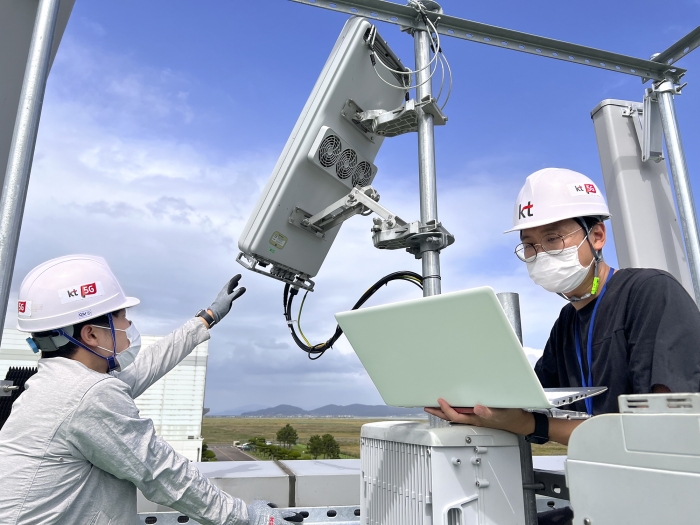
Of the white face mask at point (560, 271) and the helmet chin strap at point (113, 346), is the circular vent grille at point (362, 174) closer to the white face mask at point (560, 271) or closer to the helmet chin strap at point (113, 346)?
the white face mask at point (560, 271)

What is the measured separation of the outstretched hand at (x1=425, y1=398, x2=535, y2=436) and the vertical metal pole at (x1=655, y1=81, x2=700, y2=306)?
67.4 inches

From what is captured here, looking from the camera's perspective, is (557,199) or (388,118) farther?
(388,118)

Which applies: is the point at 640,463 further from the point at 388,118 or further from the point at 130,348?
the point at 388,118

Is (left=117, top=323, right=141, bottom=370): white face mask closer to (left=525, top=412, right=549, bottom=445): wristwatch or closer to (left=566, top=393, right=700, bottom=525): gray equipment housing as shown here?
(left=525, top=412, right=549, bottom=445): wristwatch

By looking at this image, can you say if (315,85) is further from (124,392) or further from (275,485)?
(275,485)

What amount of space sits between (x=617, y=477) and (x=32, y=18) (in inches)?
87.1

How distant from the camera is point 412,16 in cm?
209

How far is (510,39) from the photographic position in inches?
92.3

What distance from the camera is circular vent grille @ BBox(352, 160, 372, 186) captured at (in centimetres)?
225

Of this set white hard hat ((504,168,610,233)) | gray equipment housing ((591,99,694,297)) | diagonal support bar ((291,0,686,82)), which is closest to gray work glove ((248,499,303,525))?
white hard hat ((504,168,610,233))

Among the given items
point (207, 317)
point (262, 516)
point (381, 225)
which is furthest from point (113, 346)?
point (381, 225)

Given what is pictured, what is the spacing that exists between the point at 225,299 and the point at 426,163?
1.12 metres

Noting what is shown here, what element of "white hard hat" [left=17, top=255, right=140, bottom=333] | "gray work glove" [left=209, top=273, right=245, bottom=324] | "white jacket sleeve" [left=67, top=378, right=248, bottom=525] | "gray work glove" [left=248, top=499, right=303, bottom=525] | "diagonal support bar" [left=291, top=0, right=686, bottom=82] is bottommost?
"gray work glove" [left=248, top=499, right=303, bottom=525]

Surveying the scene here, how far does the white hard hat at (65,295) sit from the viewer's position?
53.9 inches
